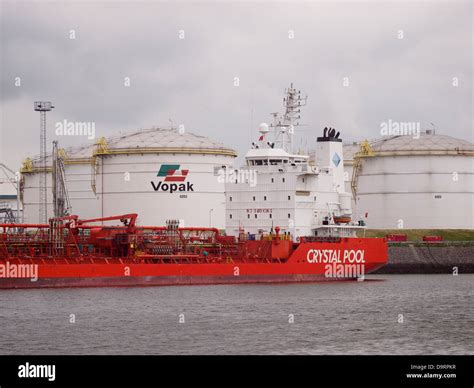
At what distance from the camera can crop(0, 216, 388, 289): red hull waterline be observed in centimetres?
4759

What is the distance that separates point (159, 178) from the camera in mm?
73375

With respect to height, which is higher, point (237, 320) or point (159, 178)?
point (159, 178)

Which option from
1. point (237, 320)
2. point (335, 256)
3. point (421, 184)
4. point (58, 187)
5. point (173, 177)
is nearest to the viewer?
point (237, 320)

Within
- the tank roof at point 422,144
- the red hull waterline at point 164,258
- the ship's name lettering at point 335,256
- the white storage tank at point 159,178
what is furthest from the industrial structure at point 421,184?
the ship's name lettering at point 335,256

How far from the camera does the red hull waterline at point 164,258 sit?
156 feet

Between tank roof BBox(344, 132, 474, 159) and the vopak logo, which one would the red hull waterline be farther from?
tank roof BBox(344, 132, 474, 159)

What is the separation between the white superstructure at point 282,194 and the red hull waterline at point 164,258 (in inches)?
44.5

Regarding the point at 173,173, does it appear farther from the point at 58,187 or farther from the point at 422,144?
the point at 422,144

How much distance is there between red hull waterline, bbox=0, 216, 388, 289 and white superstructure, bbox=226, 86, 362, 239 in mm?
1129

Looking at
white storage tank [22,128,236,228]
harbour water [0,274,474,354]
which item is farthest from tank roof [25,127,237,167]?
harbour water [0,274,474,354]

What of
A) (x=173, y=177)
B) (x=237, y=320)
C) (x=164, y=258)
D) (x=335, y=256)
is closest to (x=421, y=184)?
(x=173, y=177)

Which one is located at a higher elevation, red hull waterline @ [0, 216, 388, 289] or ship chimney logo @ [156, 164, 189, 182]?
ship chimney logo @ [156, 164, 189, 182]

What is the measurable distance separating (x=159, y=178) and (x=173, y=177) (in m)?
1.12

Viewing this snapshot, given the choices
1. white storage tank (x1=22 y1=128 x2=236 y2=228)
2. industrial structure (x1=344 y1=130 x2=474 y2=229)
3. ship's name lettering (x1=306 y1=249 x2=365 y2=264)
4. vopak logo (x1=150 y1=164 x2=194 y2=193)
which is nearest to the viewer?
ship's name lettering (x1=306 y1=249 x2=365 y2=264)
